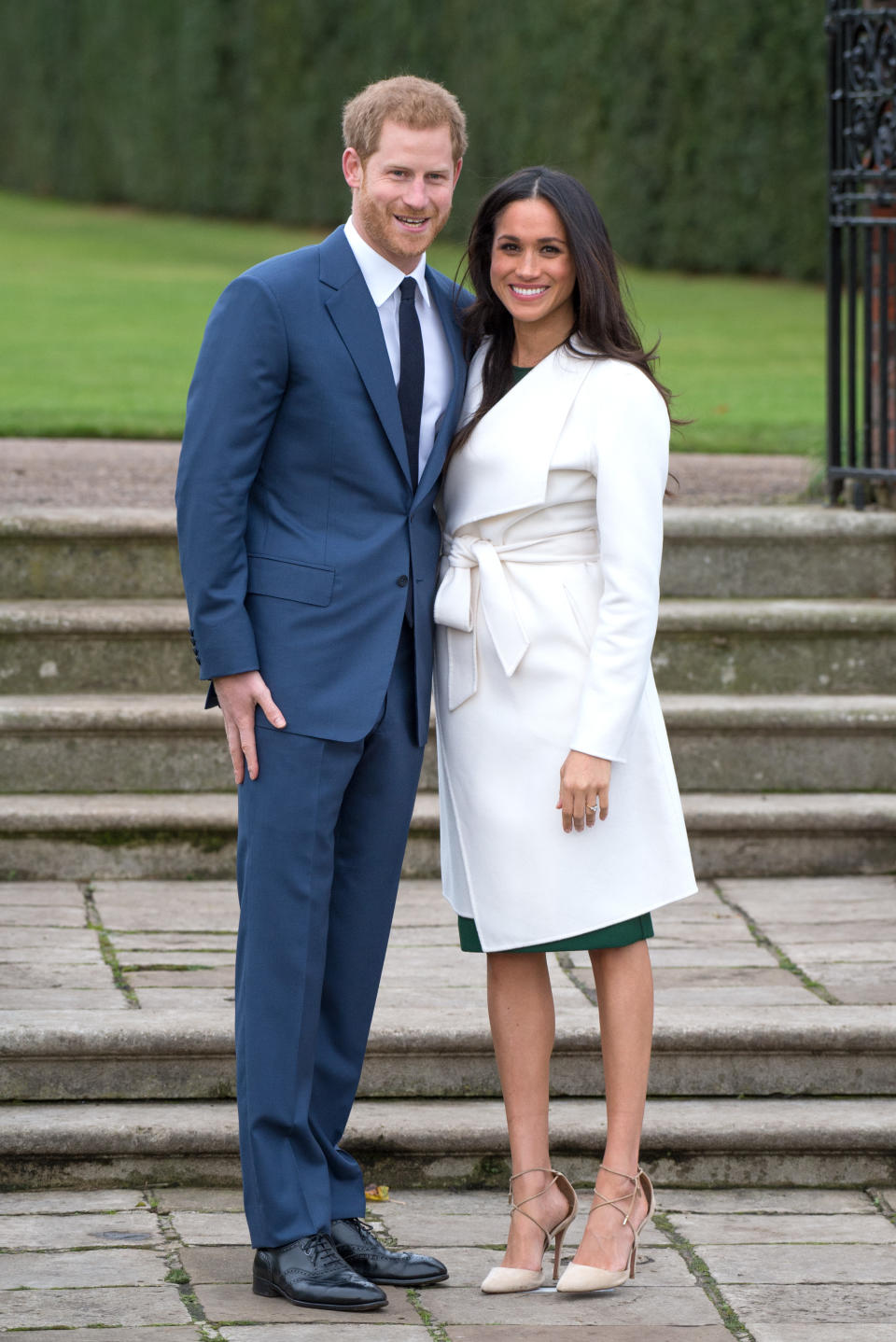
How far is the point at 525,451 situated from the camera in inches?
119

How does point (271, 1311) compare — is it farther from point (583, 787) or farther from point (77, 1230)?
point (583, 787)

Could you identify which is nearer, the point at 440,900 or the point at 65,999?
the point at 65,999

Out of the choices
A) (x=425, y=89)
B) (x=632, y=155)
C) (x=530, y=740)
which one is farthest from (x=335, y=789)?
(x=632, y=155)

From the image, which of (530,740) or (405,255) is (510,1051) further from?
(405,255)

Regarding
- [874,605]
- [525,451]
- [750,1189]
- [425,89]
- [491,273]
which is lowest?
[750,1189]

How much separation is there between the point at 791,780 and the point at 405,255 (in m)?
2.60

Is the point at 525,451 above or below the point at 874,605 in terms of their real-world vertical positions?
above

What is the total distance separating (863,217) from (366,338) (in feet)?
11.3

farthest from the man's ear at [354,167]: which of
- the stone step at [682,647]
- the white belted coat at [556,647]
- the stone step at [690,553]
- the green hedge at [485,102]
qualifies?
the green hedge at [485,102]

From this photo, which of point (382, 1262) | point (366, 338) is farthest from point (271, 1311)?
point (366, 338)

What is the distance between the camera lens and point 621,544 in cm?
298

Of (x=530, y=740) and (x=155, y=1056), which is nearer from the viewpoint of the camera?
(x=530, y=740)

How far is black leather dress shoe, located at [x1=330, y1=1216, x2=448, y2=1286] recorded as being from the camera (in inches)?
122

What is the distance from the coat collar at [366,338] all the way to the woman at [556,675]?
71 mm
